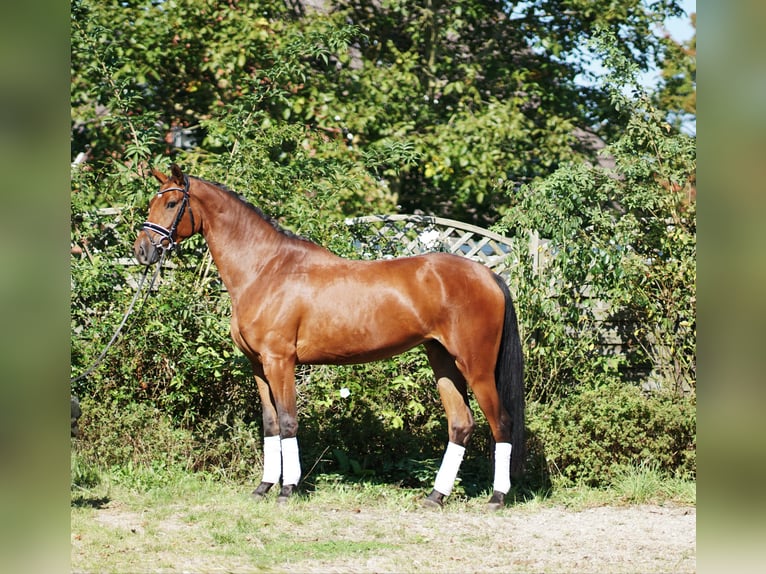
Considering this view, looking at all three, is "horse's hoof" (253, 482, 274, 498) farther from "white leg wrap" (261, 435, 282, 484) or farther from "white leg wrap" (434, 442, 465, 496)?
"white leg wrap" (434, 442, 465, 496)

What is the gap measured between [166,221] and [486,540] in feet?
9.53

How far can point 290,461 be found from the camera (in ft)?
18.8

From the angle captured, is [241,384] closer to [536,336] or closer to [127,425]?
[127,425]

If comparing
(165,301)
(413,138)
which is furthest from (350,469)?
(413,138)

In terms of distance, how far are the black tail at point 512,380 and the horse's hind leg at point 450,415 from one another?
0.30 m

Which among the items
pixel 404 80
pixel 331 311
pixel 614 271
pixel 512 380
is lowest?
pixel 512 380

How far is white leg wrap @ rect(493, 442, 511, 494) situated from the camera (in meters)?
5.78

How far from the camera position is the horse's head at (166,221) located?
220 inches

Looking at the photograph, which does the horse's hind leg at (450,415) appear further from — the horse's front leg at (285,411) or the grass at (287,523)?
the horse's front leg at (285,411)

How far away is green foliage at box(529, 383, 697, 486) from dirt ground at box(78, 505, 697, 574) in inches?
19.6

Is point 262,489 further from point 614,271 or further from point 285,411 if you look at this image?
point 614,271

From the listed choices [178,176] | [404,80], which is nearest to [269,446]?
[178,176]

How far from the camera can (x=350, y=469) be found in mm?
6836
